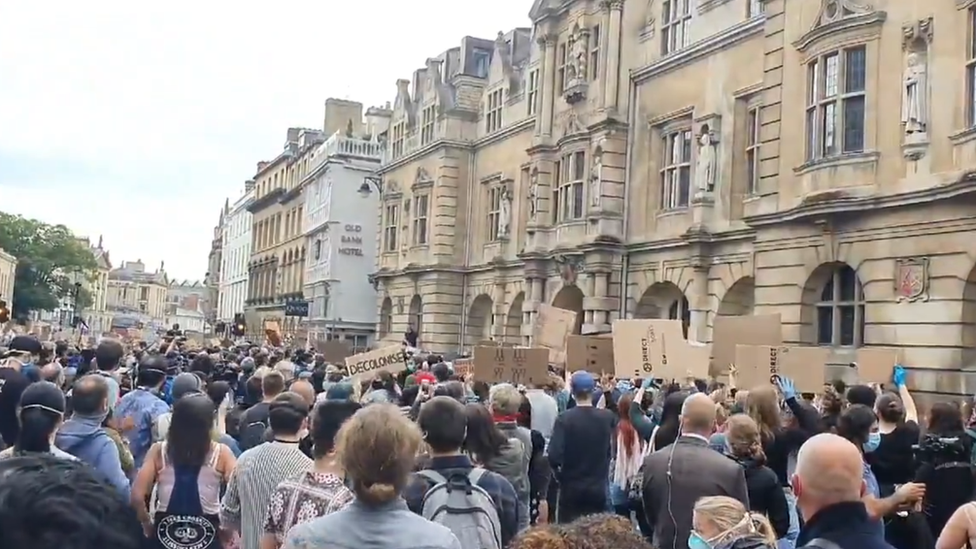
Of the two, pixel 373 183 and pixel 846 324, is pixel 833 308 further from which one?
pixel 373 183

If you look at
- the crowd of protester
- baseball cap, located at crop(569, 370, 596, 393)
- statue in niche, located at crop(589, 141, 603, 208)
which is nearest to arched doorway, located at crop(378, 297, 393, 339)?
statue in niche, located at crop(589, 141, 603, 208)

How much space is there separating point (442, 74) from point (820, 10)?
83.9 feet

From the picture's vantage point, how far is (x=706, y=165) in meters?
25.5

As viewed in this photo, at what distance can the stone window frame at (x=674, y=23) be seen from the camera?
27.4 meters

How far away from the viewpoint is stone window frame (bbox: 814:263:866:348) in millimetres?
19344

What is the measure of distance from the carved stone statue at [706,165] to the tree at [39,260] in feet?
280

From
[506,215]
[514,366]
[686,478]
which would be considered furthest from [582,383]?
[506,215]

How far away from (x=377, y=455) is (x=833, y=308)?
17318mm

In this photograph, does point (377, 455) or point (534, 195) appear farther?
point (534, 195)

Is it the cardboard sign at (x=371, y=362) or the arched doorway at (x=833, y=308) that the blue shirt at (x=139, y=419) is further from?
the arched doorway at (x=833, y=308)

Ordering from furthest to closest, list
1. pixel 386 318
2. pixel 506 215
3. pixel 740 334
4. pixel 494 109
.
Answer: pixel 386 318 < pixel 494 109 < pixel 506 215 < pixel 740 334

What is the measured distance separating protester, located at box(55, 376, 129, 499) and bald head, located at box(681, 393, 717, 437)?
320cm

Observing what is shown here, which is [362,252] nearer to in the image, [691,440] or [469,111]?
[469,111]

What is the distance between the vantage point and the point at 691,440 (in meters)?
6.40
